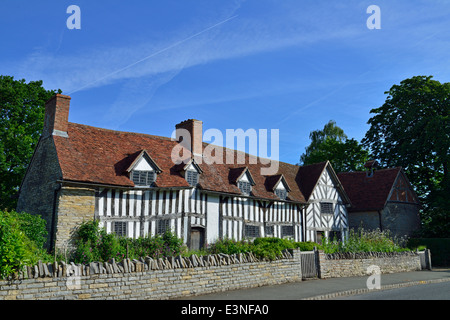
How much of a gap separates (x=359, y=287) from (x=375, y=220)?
54.3 feet

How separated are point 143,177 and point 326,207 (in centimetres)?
1433

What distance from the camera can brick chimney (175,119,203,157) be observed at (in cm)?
2253

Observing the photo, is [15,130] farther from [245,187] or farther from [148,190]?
[245,187]

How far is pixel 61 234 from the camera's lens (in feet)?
50.6

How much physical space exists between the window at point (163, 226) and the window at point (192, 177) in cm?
243

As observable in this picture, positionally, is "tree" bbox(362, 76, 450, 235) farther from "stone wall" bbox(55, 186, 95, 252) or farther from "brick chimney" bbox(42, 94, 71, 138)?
"brick chimney" bbox(42, 94, 71, 138)

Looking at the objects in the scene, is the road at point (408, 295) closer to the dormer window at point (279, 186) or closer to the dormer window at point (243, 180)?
the dormer window at point (243, 180)

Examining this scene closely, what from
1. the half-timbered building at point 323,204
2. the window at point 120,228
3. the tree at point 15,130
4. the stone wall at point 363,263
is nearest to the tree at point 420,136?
the half-timbered building at point 323,204

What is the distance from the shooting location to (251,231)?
73.6 ft

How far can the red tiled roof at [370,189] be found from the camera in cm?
2880

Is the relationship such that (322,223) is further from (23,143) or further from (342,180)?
(23,143)

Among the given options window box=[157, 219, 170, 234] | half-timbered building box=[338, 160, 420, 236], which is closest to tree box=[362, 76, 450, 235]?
half-timbered building box=[338, 160, 420, 236]
